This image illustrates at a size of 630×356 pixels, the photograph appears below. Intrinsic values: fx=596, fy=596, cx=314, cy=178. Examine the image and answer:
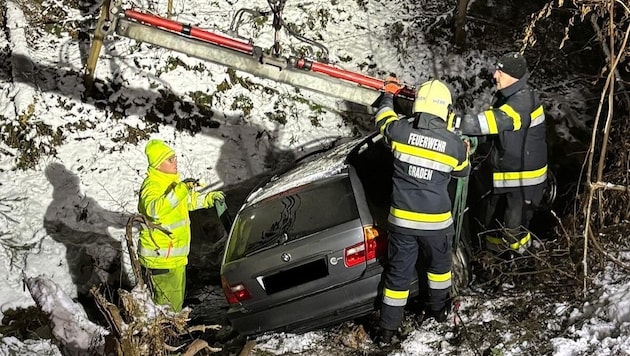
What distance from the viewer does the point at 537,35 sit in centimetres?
849

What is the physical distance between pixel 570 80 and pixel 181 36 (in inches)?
215

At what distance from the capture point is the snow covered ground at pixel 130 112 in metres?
6.85

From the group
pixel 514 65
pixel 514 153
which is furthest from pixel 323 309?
pixel 514 65

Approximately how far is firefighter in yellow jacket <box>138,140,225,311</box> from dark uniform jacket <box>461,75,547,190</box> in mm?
2385

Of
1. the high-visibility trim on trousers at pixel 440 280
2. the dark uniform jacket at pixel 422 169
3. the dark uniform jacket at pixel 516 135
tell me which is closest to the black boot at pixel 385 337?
the high-visibility trim on trousers at pixel 440 280

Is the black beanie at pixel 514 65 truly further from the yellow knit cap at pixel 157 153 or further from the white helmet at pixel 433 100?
the yellow knit cap at pixel 157 153

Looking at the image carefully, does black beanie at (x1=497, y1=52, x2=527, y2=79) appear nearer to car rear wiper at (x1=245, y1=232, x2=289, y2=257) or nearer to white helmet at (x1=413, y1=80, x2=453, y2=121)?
white helmet at (x1=413, y1=80, x2=453, y2=121)

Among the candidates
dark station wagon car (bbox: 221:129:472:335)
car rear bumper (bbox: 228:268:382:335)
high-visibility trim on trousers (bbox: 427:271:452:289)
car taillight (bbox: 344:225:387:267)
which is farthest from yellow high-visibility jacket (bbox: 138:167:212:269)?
high-visibility trim on trousers (bbox: 427:271:452:289)

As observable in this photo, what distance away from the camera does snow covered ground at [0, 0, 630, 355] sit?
6.85 meters

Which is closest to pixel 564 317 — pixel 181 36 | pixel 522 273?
pixel 522 273

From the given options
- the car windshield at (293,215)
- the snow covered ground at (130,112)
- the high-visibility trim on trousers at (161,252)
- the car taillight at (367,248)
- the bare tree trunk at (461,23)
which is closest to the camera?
the car taillight at (367,248)

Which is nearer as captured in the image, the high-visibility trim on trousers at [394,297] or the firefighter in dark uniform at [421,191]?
the firefighter in dark uniform at [421,191]

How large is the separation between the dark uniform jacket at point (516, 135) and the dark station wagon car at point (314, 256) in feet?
3.08

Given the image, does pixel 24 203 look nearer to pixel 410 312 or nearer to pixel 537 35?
pixel 410 312
